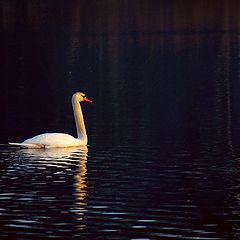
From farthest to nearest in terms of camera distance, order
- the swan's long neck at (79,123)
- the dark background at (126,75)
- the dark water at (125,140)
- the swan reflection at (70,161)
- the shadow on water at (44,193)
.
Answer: the dark background at (126,75) < the swan's long neck at (79,123) < the swan reflection at (70,161) < the dark water at (125,140) < the shadow on water at (44,193)

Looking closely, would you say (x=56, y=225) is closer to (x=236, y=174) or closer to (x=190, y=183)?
(x=190, y=183)

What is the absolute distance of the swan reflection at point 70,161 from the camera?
20453 millimetres

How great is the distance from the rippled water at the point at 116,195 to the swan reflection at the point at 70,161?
0.02 m

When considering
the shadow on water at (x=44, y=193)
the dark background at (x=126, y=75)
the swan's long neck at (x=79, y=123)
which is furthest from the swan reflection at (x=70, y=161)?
the dark background at (x=126, y=75)

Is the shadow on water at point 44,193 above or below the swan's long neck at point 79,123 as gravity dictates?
below

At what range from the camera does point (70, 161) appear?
24875 mm

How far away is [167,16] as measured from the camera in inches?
4045

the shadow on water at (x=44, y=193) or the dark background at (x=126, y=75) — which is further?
the dark background at (x=126, y=75)

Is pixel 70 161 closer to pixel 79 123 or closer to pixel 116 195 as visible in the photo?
pixel 79 123

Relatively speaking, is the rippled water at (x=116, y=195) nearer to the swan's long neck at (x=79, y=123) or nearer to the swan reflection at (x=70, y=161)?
the swan reflection at (x=70, y=161)

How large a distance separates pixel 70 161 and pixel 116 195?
15.7 ft

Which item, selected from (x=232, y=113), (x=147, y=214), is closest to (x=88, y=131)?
(x=232, y=113)

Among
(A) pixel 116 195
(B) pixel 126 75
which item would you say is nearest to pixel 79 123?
(A) pixel 116 195

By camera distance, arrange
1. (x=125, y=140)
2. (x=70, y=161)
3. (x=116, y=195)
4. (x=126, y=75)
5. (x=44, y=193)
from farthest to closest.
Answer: (x=126, y=75) < (x=125, y=140) < (x=70, y=161) < (x=44, y=193) < (x=116, y=195)
